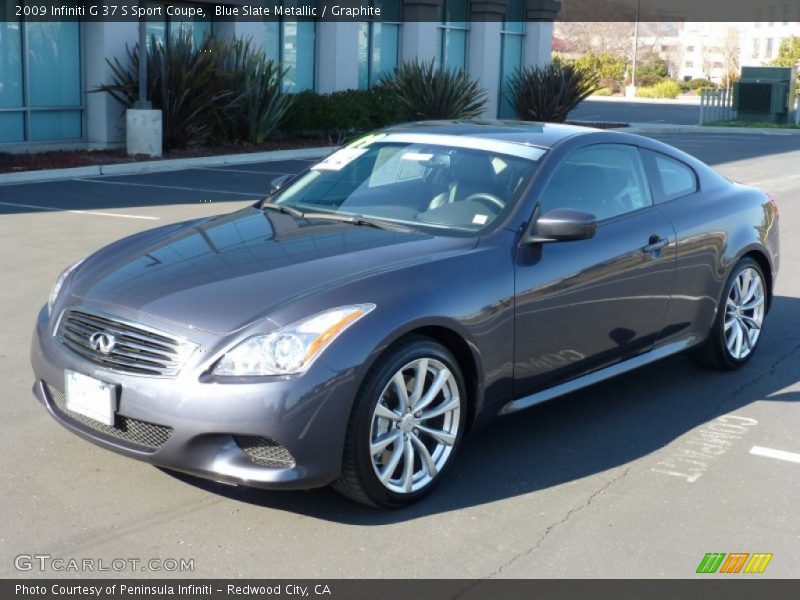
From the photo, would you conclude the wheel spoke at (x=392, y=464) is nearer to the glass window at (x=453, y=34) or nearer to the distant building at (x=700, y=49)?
the glass window at (x=453, y=34)

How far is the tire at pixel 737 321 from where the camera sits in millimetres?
6742

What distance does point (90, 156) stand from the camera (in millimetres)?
19188

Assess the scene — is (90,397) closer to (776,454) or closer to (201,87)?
(776,454)

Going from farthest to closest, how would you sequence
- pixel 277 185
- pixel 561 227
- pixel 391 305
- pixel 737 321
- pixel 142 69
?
pixel 142 69 → pixel 737 321 → pixel 277 185 → pixel 561 227 → pixel 391 305

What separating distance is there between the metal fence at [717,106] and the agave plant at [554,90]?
8.78 meters

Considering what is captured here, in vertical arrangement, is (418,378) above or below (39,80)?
below

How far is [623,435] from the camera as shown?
575 cm

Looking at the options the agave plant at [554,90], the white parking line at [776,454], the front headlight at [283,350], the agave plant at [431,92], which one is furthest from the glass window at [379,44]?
the front headlight at [283,350]

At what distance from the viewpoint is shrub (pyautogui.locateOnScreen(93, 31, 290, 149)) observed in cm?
2009

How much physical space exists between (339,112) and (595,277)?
19.2 m

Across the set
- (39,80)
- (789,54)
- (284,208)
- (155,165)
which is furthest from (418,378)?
(789,54)

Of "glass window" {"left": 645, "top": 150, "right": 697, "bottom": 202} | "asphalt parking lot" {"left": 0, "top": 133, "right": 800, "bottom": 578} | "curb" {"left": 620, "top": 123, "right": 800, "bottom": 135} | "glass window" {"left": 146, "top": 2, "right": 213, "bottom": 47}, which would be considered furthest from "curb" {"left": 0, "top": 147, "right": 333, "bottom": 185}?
"curb" {"left": 620, "top": 123, "right": 800, "bottom": 135}
